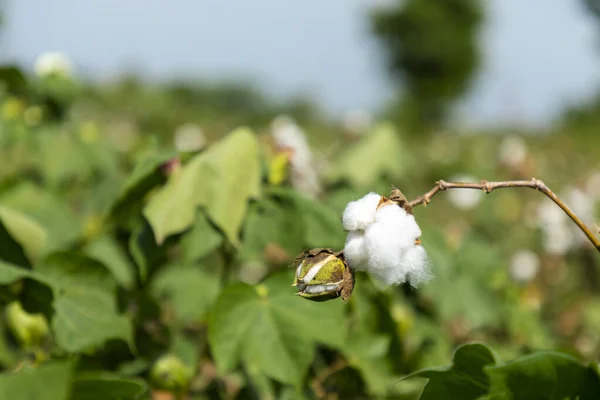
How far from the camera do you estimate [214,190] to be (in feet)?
3.35

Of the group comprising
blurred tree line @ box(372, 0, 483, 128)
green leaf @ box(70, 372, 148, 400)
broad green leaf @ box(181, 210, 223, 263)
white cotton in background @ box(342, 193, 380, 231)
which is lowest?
blurred tree line @ box(372, 0, 483, 128)

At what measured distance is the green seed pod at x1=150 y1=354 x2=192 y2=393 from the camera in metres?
1.06

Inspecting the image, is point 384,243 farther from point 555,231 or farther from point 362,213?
point 555,231

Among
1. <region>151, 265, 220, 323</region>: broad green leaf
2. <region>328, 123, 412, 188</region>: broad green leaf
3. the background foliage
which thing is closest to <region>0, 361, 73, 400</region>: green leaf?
the background foliage

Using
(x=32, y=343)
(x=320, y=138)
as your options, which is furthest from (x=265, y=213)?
(x=320, y=138)

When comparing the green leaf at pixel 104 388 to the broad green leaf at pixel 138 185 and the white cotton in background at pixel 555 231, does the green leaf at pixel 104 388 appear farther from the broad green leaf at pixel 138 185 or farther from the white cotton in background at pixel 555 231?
the white cotton in background at pixel 555 231

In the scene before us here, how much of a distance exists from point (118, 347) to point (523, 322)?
1032mm

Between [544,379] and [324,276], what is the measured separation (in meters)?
0.21

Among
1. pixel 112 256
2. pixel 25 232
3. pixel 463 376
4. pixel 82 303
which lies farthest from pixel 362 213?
pixel 112 256

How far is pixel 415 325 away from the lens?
53.5 inches

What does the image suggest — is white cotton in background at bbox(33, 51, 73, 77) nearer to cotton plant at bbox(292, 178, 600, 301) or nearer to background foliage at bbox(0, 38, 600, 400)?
background foliage at bbox(0, 38, 600, 400)

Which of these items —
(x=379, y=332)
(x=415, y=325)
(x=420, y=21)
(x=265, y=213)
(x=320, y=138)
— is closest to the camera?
(x=265, y=213)

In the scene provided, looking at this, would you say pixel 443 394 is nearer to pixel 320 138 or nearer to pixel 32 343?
pixel 32 343

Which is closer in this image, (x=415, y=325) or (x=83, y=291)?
(x=83, y=291)
